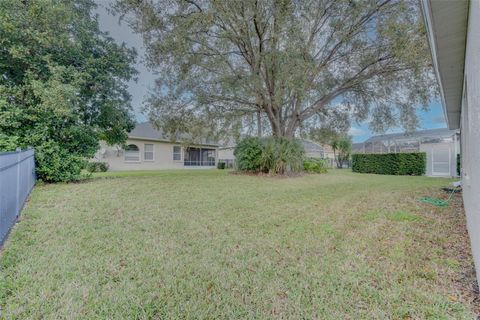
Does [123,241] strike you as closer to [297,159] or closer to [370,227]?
[370,227]

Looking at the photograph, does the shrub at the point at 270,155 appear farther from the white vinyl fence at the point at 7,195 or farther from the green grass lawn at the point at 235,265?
the white vinyl fence at the point at 7,195

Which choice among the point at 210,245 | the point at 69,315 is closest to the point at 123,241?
the point at 210,245

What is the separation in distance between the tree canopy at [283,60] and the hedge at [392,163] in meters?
4.57

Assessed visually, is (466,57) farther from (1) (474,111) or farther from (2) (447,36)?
(1) (474,111)

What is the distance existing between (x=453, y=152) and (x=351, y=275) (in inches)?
676

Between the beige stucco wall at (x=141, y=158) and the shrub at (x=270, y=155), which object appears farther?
the beige stucco wall at (x=141, y=158)

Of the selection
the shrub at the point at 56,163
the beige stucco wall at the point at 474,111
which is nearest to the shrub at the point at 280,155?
the shrub at the point at 56,163

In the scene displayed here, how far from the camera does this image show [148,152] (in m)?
19.6

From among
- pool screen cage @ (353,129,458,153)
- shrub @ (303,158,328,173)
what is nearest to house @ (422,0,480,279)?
shrub @ (303,158,328,173)

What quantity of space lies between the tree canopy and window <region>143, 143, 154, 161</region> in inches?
308

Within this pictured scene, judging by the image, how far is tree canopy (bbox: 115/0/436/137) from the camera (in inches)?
331

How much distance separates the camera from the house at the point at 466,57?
2240mm

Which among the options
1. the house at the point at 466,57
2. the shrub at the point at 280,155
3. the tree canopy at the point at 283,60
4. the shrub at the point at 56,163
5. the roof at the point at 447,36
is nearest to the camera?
the house at the point at 466,57

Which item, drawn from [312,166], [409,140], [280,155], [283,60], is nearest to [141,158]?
[280,155]
